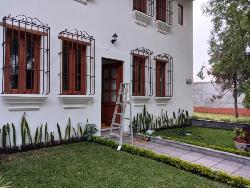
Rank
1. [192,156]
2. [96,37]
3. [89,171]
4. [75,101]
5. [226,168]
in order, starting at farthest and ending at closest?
[96,37] → [75,101] → [192,156] → [226,168] → [89,171]

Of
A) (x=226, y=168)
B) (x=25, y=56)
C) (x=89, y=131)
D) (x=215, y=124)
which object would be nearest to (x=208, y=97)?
(x=215, y=124)

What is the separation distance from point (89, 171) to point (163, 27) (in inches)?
270

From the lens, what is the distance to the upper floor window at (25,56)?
5.14m

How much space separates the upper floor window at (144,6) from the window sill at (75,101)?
12.4 ft

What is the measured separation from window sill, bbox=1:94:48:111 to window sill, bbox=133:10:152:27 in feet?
14.3

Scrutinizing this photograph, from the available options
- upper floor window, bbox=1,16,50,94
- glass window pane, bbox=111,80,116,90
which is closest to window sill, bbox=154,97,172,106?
glass window pane, bbox=111,80,116,90

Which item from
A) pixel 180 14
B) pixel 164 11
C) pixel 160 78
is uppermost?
pixel 180 14

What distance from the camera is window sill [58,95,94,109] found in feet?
19.8

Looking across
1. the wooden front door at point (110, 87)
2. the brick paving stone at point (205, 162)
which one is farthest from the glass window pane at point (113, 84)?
the brick paving stone at point (205, 162)

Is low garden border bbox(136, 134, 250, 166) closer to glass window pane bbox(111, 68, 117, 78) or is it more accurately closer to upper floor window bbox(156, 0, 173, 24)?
glass window pane bbox(111, 68, 117, 78)

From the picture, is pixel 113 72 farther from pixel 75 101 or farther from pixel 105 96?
pixel 75 101

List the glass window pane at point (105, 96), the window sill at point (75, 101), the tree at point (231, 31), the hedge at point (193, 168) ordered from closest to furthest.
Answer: the hedge at point (193, 168) < the window sill at point (75, 101) < the tree at point (231, 31) < the glass window pane at point (105, 96)

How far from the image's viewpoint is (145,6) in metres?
8.81

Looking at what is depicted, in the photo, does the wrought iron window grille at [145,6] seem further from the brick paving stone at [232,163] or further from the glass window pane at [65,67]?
the brick paving stone at [232,163]
